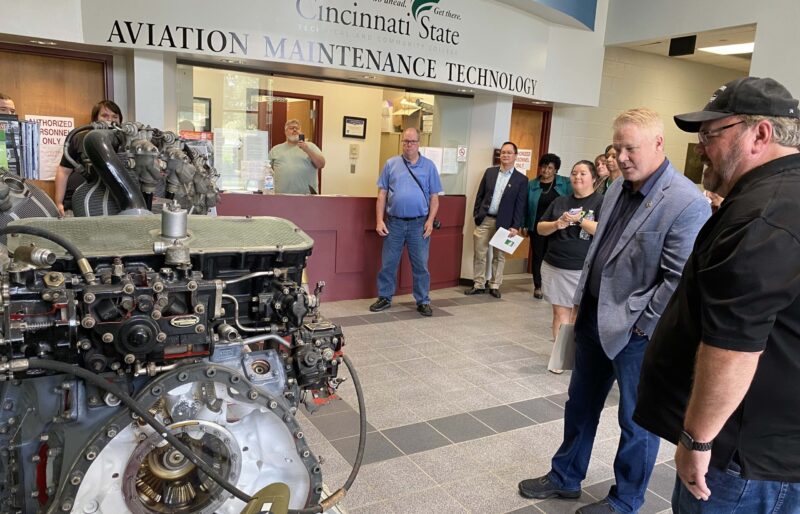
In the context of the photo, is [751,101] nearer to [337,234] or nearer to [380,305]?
[380,305]

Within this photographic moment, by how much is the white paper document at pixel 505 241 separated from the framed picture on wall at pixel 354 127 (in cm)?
310

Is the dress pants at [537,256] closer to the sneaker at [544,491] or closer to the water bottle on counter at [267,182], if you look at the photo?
the water bottle on counter at [267,182]

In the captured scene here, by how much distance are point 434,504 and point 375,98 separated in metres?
6.63

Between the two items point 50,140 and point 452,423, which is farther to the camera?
point 50,140

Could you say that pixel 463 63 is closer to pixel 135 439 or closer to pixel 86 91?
pixel 86 91

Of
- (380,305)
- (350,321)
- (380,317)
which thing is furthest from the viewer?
(380,305)

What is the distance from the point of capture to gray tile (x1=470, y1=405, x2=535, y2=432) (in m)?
3.25

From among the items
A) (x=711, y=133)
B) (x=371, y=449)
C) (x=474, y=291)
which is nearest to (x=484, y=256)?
(x=474, y=291)

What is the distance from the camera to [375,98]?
8195 mm

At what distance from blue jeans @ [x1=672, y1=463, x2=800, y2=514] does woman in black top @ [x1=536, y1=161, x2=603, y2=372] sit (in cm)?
235

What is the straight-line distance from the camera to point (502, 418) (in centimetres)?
334

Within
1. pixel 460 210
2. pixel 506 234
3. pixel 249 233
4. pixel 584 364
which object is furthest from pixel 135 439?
pixel 460 210

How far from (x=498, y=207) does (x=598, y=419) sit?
12.7ft

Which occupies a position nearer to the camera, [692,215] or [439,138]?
[692,215]
